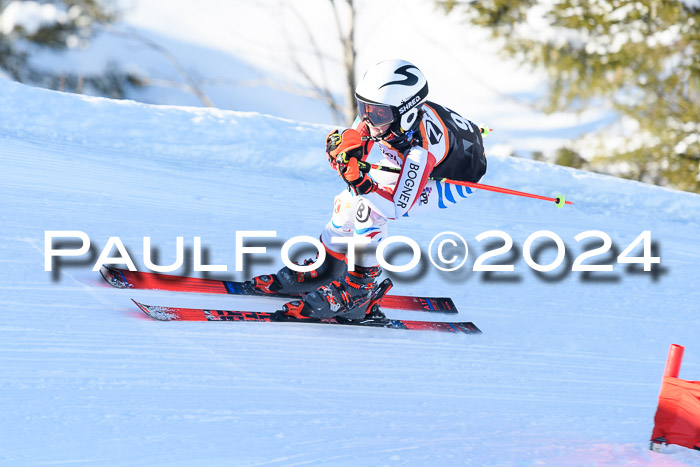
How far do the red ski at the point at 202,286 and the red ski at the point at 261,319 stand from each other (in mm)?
207

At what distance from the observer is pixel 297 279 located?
413 cm

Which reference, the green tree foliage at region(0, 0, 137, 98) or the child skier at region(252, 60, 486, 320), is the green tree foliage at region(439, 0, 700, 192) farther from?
the child skier at region(252, 60, 486, 320)

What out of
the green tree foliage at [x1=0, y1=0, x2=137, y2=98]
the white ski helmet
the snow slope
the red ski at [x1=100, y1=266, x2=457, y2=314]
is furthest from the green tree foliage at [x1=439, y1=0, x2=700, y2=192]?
the white ski helmet

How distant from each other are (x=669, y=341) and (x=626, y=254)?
123cm

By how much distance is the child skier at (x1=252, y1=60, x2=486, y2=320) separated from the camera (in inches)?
137

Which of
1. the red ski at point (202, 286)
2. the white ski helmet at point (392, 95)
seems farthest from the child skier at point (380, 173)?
the red ski at point (202, 286)

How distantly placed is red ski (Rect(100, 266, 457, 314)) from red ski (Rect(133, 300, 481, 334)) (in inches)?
8.2

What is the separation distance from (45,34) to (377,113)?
14360mm

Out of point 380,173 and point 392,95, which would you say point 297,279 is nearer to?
point 380,173

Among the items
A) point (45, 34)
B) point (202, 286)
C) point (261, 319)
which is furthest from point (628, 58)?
point (45, 34)

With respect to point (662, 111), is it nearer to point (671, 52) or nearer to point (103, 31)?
Answer: point (671, 52)

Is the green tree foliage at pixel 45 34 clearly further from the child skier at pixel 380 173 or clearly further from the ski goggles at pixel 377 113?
the ski goggles at pixel 377 113

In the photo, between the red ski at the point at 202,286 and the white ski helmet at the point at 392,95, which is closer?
the white ski helmet at the point at 392,95

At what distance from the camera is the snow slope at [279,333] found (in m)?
2.71
